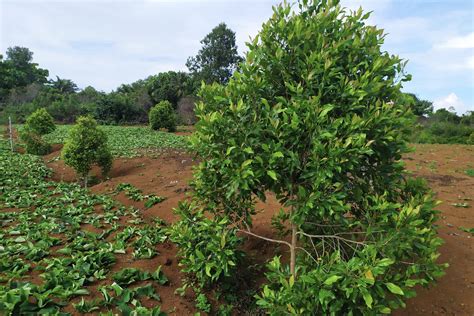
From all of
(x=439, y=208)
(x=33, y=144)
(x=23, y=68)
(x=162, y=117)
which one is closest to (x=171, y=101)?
(x=162, y=117)

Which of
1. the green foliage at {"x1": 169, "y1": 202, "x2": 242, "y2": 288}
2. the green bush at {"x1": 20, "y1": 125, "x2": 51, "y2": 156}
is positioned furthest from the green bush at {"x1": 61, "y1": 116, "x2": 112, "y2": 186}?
the green foliage at {"x1": 169, "y1": 202, "x2": 242, "y2": 288}

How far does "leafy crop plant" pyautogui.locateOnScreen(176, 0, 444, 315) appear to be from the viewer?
89.0 inches

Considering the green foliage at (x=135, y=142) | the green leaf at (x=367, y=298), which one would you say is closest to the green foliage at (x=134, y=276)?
the green leaf at (x=367, y=298)

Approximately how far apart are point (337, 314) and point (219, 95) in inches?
74.4

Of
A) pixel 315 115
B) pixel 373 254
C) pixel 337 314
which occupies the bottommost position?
pixel 337 314

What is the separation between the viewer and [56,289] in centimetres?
292

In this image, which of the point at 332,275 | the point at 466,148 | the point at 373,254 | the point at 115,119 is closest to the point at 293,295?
the point at 332,275

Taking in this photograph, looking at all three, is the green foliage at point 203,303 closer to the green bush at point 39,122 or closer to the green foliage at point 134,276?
the green foliage at point 134,276

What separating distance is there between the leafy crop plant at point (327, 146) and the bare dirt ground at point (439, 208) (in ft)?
1.89

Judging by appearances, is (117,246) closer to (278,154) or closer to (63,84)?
(278,154)

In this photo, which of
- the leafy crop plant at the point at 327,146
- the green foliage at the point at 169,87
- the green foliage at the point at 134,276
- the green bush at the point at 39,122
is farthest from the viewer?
the green foliage at the point at 169,87

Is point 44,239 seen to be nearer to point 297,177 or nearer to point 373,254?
point 297,177

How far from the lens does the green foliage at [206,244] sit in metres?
2.72

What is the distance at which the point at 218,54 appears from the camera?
102 ft
